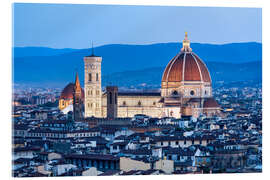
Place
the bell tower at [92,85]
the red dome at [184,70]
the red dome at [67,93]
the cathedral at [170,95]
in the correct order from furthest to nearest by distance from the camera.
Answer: the red dome at [67,93], the red dome at [184,70], the bell tower at [92,85], the cathedral at [170,95]

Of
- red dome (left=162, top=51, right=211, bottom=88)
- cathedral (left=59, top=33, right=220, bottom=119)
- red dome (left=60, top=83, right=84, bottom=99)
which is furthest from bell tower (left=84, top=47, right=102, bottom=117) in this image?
red dome (left=60, top=83, right=84, bottom=99)

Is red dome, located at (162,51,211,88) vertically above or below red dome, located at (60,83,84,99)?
above

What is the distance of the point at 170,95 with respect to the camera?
76.4 meters

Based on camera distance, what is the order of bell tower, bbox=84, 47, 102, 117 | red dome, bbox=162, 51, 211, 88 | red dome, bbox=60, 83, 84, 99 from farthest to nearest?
red dome, bbox=60, 83, 84, 99, red dome, bbox=162, 51, 211, 88, bell tower, bbox=84, 47, 102, 117

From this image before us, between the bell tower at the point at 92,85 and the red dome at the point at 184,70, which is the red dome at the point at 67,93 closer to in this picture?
the bell tower at the point at 92,85

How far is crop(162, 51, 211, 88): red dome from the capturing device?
3034 inches

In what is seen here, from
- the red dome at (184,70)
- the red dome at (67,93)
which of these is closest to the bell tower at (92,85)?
the red dome at (184,70)

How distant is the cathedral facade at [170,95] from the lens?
73.7 metres

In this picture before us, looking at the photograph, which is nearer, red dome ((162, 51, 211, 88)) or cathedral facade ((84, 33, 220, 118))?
cathedral facade ((84, 33, 220, 118))

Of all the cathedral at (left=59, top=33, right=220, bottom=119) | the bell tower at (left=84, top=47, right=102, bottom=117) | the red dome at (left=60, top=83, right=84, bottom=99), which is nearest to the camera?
the cathedral at (left=59, top=33, right=220, bottom=119)

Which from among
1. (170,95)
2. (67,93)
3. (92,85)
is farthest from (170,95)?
(67,93)

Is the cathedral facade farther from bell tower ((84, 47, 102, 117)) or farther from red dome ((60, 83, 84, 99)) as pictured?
red dome ((60, 83, 84, 99))
